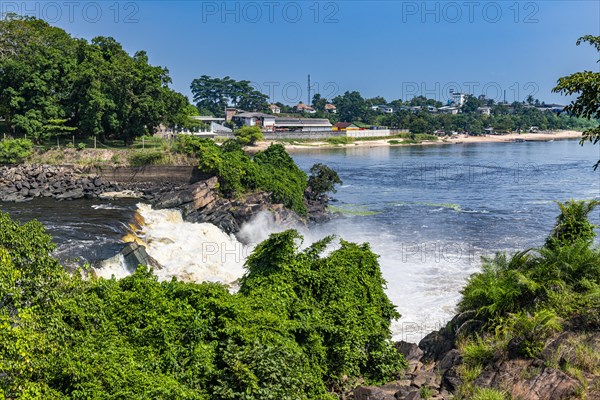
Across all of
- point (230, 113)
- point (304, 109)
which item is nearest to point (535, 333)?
point (230, 113)

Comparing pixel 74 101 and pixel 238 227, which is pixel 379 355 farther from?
pixel 74 101

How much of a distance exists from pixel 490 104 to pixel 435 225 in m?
183

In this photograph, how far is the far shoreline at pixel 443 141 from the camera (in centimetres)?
9838

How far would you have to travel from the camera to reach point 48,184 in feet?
103

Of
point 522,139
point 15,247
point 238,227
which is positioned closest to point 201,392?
point 15,247

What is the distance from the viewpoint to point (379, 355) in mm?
11258

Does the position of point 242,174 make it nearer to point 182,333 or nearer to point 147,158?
point 147,158

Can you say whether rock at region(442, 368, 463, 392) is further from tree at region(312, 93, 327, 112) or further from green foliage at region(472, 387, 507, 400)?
tree at region(312, 93, 327, 112)

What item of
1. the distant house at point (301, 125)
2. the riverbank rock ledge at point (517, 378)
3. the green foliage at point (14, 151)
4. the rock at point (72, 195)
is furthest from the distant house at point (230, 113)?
the riverbank rock ledge at point (517, 378)

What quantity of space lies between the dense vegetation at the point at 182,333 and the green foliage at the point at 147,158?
24.0m

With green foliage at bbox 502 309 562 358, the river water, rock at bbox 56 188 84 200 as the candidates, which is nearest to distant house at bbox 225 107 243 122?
→ the river water

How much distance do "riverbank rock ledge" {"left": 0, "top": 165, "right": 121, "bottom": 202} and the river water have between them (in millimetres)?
1900

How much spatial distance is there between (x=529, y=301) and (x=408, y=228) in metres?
19.7

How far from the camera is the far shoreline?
9838 centimetres
